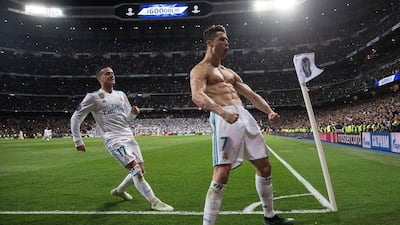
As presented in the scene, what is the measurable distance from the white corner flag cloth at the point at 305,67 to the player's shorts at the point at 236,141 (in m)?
1.73

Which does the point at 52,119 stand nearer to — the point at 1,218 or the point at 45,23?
the point at 45,23

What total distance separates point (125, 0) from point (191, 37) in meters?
17.0

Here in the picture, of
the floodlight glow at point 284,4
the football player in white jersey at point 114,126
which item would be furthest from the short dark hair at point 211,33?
the floodlight glow at point 284,4

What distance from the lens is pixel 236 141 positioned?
447cm

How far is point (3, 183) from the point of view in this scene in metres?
10.6

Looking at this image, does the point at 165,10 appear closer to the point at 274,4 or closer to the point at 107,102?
the point at 274,4

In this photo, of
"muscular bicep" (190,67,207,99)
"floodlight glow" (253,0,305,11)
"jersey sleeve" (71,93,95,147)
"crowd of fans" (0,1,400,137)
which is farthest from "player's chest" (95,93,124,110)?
"floodlight glow" (253,0,305,11)

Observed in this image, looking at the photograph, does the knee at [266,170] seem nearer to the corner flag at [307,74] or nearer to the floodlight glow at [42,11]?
the corner flag at [307,74]

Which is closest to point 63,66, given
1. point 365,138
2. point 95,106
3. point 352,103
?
point 352,103

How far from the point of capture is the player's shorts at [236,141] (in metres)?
4.45

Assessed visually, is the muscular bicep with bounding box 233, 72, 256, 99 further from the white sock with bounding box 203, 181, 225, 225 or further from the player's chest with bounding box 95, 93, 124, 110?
the player's chest with bounding box 95, 93, 124, 110

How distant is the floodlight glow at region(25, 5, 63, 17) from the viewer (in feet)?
245

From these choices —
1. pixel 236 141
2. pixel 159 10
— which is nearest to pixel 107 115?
pixel 236 141

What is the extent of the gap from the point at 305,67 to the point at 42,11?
7928 cm
